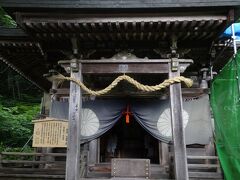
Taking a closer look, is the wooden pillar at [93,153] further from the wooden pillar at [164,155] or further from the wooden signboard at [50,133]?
the wooden pillar at [164,155]

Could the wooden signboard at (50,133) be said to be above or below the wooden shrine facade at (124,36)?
below

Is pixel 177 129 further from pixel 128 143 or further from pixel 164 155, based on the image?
pixel 128 143

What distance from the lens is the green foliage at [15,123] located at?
41.0 ft

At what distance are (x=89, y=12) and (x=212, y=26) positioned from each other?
263 cm

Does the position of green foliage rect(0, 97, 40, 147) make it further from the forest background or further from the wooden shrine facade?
the wooden shrine facade

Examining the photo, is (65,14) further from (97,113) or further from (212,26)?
(212,26)

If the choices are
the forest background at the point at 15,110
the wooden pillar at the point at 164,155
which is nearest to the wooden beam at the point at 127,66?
the wooden pillar at the point at 164,155

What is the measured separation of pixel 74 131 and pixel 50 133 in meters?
1.12

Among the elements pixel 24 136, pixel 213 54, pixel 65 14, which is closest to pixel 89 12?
pixel 65 14

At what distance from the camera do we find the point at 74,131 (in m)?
5.41

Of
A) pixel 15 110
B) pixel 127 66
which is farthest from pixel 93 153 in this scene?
pixel 15 110

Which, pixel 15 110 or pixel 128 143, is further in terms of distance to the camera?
pixel 15 110

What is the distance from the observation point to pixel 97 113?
6332mm

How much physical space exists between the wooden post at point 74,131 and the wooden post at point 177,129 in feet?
6.95
